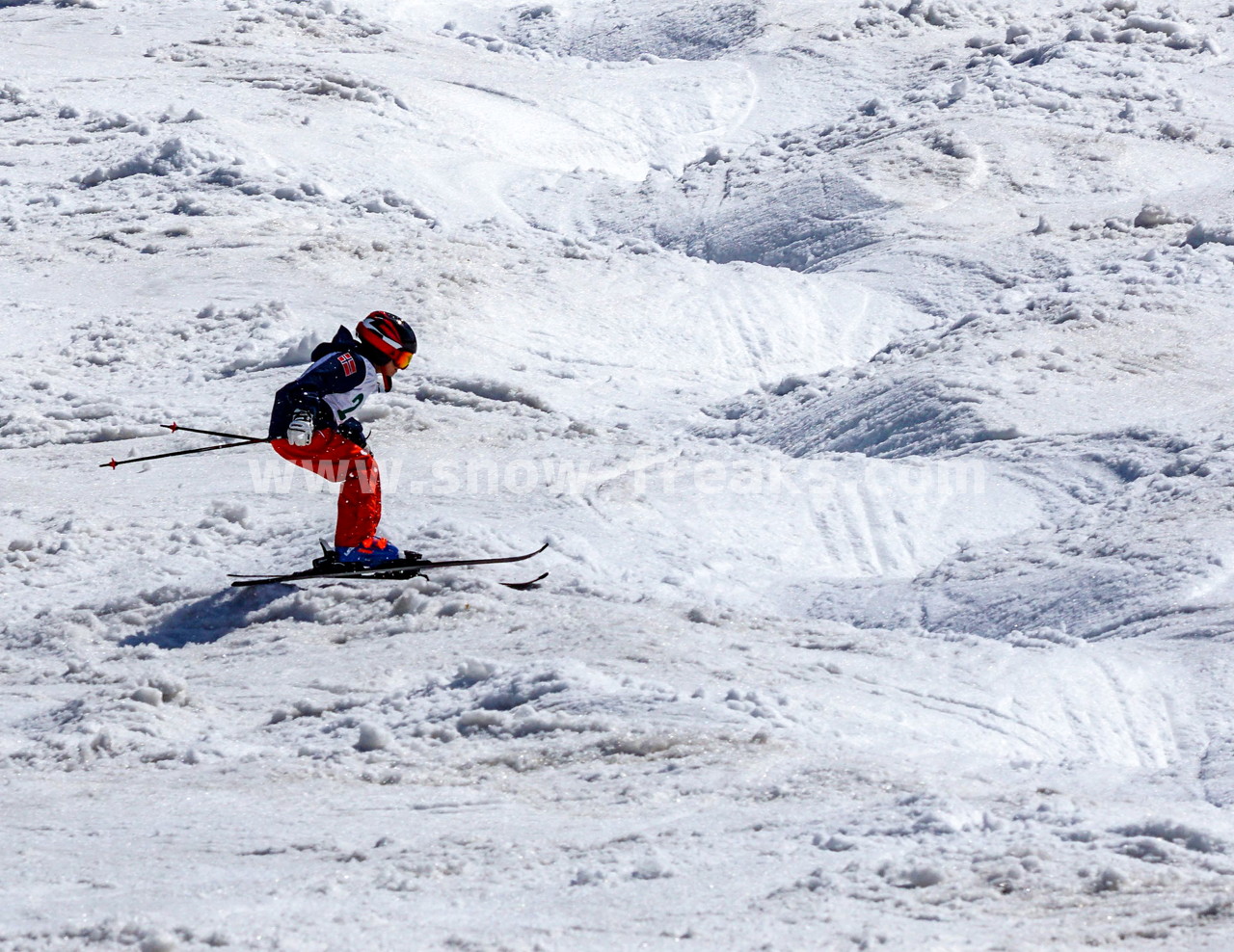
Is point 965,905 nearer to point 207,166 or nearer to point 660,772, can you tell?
point 660,772

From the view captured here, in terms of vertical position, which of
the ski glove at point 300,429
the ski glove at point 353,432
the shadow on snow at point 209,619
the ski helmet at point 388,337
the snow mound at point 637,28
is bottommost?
the shadow on snow at point 209,619

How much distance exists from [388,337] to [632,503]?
2463 mm

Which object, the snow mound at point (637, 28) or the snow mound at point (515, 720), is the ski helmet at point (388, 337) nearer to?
the snow mound at point (515, 720)

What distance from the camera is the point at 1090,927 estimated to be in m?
4.34

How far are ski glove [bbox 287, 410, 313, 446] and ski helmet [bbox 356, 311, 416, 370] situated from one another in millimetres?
632

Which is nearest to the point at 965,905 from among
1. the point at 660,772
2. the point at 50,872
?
the point at 660,772

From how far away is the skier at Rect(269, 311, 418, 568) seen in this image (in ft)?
23.8

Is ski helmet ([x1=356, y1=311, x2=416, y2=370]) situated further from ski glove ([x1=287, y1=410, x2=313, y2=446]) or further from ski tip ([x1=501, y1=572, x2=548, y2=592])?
ski tip ([x1=501, y1=572, x2=548, y2=592])

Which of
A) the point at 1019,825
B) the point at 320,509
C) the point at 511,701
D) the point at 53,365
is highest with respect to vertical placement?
the point at 1019,825

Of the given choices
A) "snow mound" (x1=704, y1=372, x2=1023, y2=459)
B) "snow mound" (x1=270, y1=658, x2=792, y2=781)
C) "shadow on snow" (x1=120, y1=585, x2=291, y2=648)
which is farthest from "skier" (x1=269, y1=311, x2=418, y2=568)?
"snow mound" (x1=704, y1=372, x2=1023, y2=459)

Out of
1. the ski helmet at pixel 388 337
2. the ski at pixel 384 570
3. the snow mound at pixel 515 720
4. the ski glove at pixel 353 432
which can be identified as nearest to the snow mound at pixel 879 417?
the ski at pixel 384 570

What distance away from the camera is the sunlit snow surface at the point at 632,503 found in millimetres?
4895

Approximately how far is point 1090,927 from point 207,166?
13996mm

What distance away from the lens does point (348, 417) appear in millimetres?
7691
